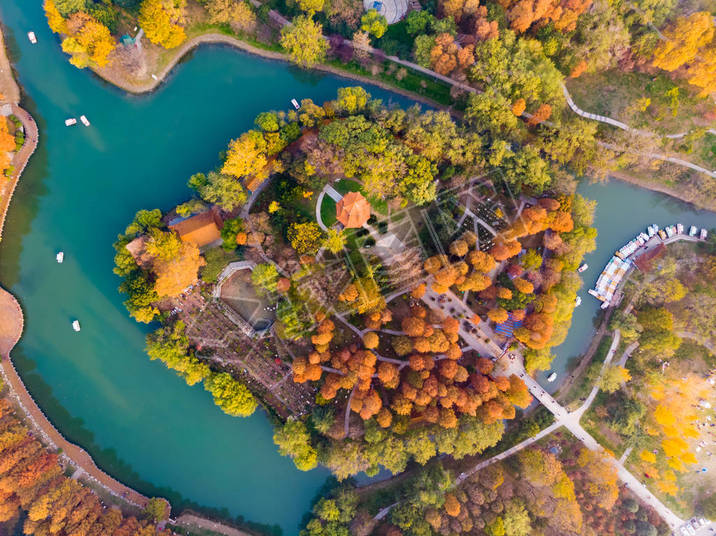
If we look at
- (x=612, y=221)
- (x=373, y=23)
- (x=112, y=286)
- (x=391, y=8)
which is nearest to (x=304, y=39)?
(x=373, y=23)

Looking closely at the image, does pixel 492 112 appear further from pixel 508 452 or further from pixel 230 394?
pixel 230 394

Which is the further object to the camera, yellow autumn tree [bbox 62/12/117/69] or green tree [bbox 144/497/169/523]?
green tree [bbox 144/497/169/523]

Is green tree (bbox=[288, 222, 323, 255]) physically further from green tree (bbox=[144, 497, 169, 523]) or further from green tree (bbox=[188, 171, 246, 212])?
green tree (bbox=[144, 497, 169, 523])

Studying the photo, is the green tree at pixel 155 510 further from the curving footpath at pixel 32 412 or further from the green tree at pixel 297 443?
the green tree at pixel 297 443

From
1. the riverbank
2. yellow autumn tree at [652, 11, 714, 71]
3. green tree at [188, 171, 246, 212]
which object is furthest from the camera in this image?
the riverbank

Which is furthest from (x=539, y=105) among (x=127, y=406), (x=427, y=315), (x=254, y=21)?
(x=127, y=406)

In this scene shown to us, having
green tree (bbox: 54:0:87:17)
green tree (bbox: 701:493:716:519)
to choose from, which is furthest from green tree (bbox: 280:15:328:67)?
green tree (bbox: 701:493:716:519)
